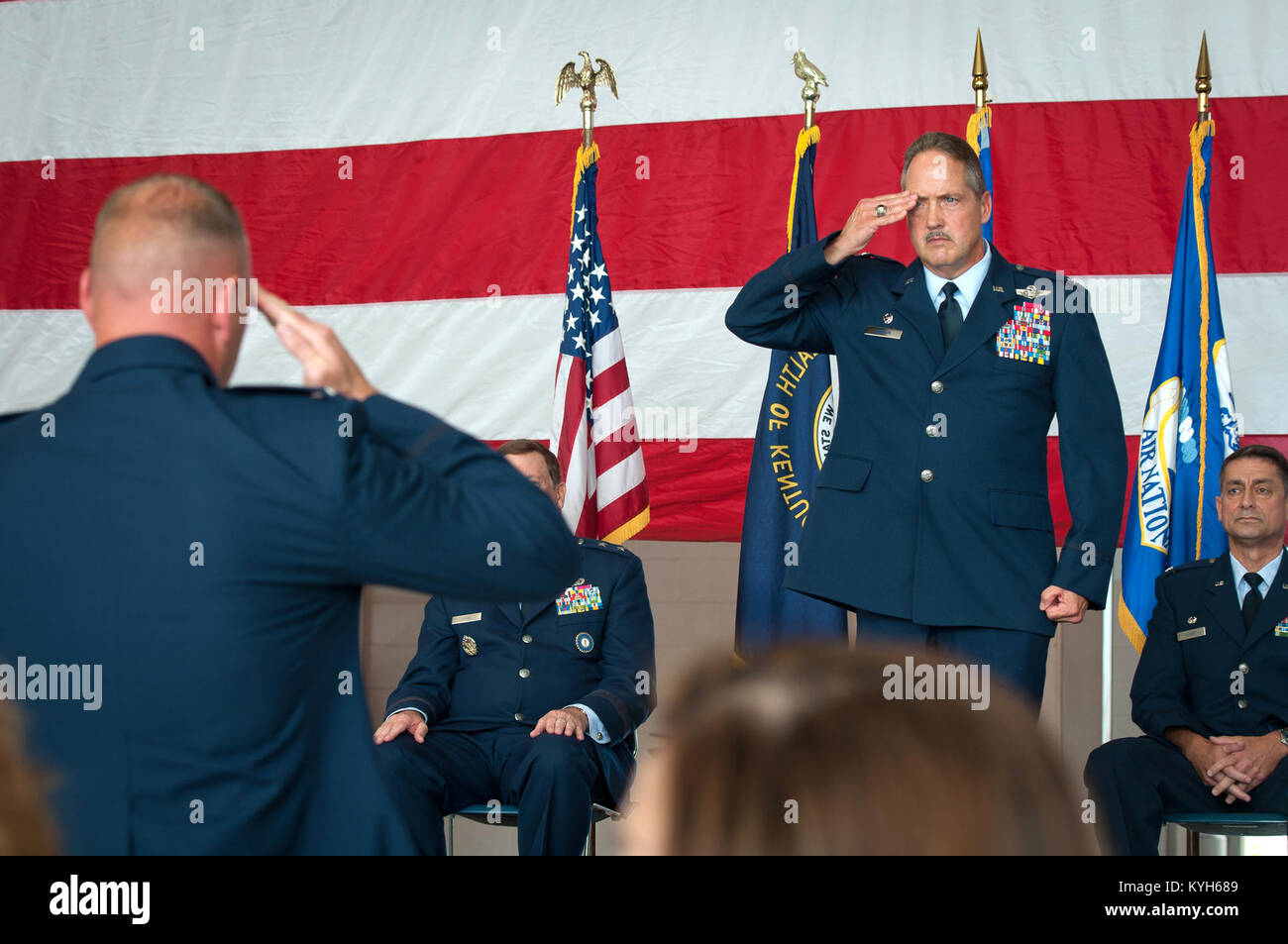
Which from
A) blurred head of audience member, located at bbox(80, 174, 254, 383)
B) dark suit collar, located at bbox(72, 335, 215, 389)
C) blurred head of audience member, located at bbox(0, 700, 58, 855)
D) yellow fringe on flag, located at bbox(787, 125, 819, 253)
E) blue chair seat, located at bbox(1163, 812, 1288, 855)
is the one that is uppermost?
yellow fringe on flag, located at bbox(787, 125, 819, 253)

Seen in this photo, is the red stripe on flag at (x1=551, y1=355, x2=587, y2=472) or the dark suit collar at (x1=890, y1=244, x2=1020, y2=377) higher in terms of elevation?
the red stripe on flag at (x1=551, y1=355, x2=587, y2=472)

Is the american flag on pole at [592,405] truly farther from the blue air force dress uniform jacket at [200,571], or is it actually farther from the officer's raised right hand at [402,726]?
the blue air force dress uniform jacket at [200,571]

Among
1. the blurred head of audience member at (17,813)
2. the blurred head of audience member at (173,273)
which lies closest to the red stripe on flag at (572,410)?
the blurred head of audience member at (173,273)

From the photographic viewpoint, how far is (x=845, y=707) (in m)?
0.56

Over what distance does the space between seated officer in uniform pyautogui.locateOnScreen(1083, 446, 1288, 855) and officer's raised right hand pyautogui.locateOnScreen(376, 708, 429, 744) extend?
4.71ft

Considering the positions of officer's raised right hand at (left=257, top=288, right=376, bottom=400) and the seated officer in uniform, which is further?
the seated officer in uniform

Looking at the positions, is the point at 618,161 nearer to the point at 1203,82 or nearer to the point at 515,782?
the point at 1203,82

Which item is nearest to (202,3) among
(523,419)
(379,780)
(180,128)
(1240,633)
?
(180,128)

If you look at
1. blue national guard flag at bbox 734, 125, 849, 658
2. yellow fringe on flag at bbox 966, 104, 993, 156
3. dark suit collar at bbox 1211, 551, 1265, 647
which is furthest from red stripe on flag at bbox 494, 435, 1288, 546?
dark suit collar at bbox 1211, 551, 1265, 647

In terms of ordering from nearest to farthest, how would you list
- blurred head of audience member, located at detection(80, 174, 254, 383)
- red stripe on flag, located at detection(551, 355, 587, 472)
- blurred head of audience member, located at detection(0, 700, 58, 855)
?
1. blurred head of audience member, located at detection(0, 700, 58, 855)
2. blurred head of audience member, located at detection(80, 174, 254, 383)
3. red stripe on flag, located at detection(551, 355, 587, 472)

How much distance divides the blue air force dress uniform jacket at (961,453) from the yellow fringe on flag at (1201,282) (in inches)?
42.4

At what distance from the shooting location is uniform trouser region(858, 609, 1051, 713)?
227 cm

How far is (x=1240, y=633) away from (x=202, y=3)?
3.77 meters

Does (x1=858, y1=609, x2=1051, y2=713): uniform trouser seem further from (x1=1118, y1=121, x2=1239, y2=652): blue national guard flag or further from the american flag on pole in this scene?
the american flag on pole
